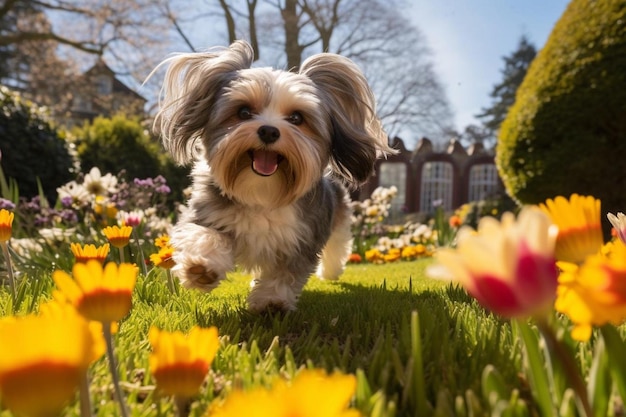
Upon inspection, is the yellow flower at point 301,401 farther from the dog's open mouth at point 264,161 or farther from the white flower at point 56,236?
the white flower at point 56,236

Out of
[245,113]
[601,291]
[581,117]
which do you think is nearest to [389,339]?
[601,291]

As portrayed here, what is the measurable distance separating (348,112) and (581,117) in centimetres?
477

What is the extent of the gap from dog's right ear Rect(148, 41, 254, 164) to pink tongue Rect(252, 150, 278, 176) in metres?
0.48

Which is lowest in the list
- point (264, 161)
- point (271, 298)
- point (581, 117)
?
point (271, 298)

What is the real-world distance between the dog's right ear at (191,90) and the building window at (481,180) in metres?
19.2

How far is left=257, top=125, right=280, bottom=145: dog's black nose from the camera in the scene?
2570 millimetres

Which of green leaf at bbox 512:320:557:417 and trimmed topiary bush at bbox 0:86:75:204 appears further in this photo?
trimmed topiary bush at bbox 0:86:75:204

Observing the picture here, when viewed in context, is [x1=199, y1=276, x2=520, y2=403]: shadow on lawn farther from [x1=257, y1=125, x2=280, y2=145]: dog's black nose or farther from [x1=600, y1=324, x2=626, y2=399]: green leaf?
[x1=257, y1=125, x2=280, y2=145]: dog's black nose

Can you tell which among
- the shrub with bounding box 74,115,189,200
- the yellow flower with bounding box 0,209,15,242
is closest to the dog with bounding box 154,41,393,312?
the yellow flower with bounding box 0,209,15,242

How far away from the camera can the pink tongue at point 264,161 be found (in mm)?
2732

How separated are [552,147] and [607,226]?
1.23 m

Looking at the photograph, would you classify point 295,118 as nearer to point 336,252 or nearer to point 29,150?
point 336,252

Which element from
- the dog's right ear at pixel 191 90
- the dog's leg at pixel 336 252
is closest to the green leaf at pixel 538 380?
the dog's right ear at pixel 191 90

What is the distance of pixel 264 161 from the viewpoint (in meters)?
2.77
